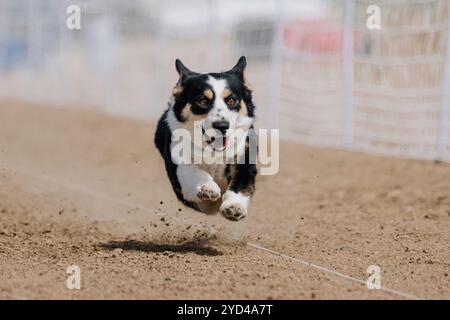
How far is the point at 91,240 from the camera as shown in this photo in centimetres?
672

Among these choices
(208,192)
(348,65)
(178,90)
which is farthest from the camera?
(348,65)

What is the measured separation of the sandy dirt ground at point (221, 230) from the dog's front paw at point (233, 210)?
31 centimetres

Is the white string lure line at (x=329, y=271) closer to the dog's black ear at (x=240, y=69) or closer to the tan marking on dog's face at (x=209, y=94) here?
the tan marking on dog's face at (x=209, y=94)

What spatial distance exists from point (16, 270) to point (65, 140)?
10573 millimetres

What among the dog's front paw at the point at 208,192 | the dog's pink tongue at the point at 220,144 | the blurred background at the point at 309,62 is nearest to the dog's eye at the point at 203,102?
the dog's pink tongue at the point at 220,144

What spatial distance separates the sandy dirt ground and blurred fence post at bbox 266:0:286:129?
1188 millimetres

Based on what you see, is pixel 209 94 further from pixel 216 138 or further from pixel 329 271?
pixel 329 271

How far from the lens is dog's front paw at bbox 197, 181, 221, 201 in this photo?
583 cm

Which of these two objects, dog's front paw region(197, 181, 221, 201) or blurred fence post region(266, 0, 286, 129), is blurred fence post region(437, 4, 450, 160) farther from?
dog's front paw region(197, 181, 221, 201)

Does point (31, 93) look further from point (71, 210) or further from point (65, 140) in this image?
point (71, 210)

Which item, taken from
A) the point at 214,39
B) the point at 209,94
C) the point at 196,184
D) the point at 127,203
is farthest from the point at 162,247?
the point at 214,39

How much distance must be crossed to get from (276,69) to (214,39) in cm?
255

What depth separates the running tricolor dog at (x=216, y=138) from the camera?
5.83 m

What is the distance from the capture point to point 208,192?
583cm
